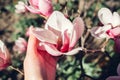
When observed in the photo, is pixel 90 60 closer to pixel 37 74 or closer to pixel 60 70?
pixel 60 70

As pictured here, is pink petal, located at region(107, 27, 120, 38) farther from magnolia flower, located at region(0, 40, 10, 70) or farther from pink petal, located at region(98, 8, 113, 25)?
magnolia flower, located at region(0, 40, 10, 70)

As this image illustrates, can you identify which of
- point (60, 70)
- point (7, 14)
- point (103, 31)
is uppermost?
point (103, 31)

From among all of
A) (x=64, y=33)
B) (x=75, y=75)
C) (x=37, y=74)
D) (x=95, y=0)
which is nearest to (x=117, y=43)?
(x=64, y=33)

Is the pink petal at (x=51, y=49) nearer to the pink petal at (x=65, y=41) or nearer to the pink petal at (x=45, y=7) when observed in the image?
the pink petal at (x=65, y=41)

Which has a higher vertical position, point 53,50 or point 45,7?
point 45,7

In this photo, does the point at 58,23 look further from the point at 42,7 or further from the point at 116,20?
the point at 116,20

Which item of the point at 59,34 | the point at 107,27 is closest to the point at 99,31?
the point at 107,27

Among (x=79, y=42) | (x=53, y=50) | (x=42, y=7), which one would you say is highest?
(x=42, y=7)

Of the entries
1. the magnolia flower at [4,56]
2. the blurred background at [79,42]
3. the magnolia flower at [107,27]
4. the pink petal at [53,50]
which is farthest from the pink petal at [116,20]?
the magnolia flower at [4,56]
